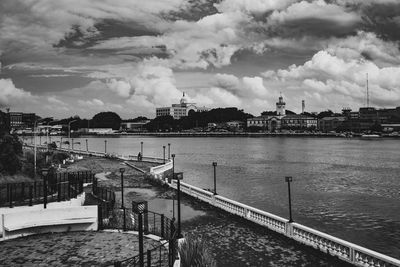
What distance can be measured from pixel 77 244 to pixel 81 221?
6.56 ft

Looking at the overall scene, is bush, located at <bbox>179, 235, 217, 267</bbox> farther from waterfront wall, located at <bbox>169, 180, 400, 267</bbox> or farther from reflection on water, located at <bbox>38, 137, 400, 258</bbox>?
reflection on water, located at <bbox>38, 137, 400, 258</bbox>

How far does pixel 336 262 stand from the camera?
1698cm

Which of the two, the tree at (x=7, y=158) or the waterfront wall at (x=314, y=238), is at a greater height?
the tree at (x=7, y=158)

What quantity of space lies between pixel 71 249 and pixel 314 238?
11609 mm

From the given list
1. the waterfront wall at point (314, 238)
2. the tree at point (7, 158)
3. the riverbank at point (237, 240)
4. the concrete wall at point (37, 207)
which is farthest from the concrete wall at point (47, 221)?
the tree at point (7, 158)

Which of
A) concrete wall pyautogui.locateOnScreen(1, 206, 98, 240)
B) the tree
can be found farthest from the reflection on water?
the tree

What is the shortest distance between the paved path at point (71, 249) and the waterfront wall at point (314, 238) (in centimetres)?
832

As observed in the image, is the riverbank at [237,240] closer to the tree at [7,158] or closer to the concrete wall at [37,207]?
the concrete wall at [37,207]

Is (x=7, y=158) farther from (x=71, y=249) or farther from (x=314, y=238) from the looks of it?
(x=314, y=238)

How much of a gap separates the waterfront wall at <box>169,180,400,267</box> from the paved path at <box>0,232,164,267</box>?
8323mm

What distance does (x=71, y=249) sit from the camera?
14453 millimetres

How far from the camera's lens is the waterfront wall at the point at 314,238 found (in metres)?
15.6

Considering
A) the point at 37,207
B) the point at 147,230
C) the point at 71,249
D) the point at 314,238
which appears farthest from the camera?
the point at 314,238

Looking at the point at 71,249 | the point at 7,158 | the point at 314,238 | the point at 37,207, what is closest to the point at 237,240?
the point at 314,238
